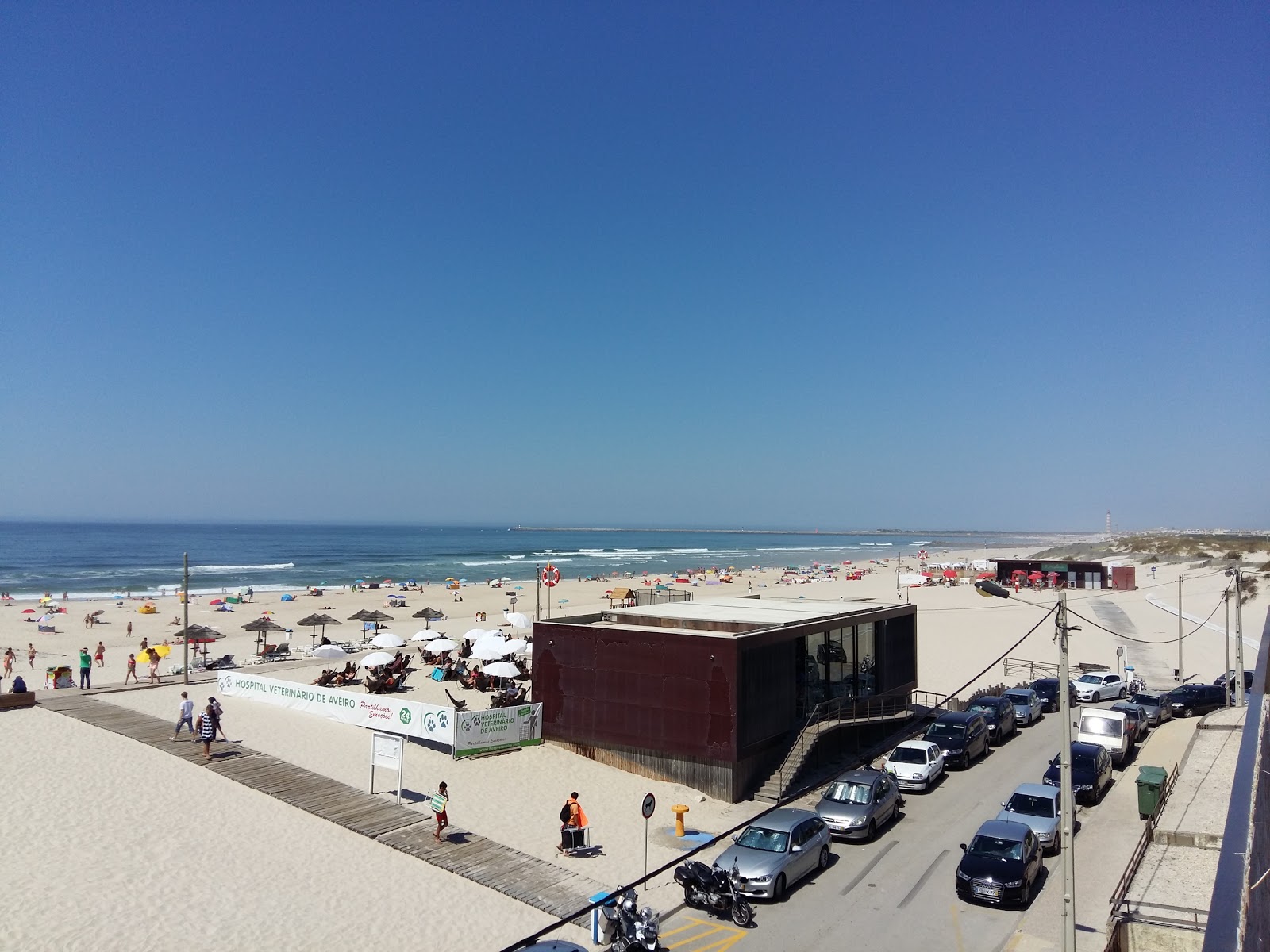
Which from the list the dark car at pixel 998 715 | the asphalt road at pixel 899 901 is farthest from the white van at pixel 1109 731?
the asphalt road at pixel 899 901

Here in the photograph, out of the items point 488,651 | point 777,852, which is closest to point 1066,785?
point 777,852

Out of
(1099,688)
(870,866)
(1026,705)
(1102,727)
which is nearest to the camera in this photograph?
(870,866)

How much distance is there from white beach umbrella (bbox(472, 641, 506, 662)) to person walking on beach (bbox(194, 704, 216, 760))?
11892 millimetres

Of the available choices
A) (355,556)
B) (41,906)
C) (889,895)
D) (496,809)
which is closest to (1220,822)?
(889,895)

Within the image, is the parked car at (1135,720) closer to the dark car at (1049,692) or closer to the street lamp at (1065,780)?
the dark car at (1049,692)

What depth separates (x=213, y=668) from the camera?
37.9m

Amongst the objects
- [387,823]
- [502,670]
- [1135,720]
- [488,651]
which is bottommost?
[387,823]

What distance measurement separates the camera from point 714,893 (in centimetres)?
1467

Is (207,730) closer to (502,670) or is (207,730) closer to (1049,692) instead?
(502,670)

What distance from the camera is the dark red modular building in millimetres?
21672

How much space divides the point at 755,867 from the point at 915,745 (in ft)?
32.3

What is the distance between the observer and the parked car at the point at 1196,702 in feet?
105

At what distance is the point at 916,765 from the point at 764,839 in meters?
8.12

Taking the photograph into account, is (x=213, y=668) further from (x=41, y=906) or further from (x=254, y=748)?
(x=41, y=906)
